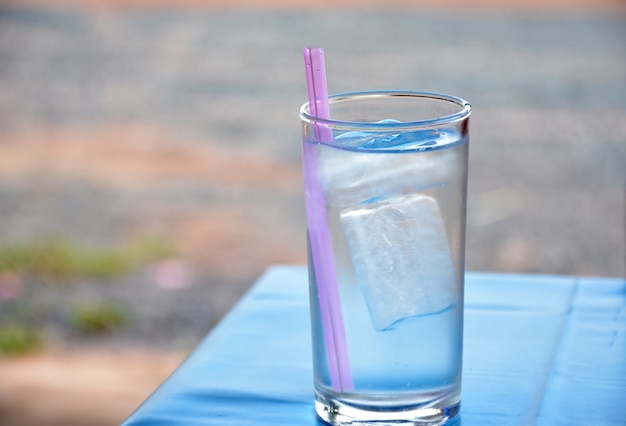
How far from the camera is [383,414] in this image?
2.33 ft

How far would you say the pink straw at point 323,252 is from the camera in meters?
0.72

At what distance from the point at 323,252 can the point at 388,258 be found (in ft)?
0.17

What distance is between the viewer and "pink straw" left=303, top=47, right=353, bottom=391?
0.72 metres

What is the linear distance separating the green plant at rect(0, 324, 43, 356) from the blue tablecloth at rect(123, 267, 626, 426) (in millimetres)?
1694

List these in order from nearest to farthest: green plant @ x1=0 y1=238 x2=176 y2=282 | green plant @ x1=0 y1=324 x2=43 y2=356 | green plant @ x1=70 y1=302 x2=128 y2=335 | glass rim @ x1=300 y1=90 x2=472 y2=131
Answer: glass rim @ x1=300 y1=90 x2=472 y2=131 < green plant @ x1=0 y1=324 x2=43 y2=356 < green plant @ x1=70 y1=302 x2=128 y2=335 < green plant @ x1=0 y1=238 x2=176 y2=282

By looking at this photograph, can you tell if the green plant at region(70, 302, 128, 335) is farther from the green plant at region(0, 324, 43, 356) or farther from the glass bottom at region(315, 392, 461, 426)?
the glass bottom at region(315, 392, 461, 426)

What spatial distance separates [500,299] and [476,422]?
282mm

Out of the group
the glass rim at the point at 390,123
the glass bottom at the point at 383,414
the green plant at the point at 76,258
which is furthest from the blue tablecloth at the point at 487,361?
the green plant at the point at 76,258

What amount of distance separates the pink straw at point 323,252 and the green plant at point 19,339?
2028 mm

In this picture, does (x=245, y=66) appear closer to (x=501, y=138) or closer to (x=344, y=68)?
(x=344, y=68)

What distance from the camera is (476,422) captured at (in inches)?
29.5

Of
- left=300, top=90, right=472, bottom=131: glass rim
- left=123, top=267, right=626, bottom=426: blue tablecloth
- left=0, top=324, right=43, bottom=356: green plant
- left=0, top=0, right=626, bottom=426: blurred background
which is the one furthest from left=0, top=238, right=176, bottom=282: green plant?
left=300, top=90, right=472, bottom=131: glass rim

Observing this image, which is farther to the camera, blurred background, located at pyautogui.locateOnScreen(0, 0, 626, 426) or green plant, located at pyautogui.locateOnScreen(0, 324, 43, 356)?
blurred background, located at pyautogui.locateOnScreen(0, 0, 626, 426)

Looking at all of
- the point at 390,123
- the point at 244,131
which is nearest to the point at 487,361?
the point at 390,123
